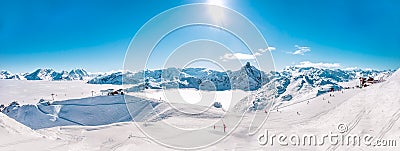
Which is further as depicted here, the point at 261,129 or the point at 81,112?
the point at 81,112

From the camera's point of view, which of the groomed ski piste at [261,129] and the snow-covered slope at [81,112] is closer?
the groomed ski piste at [261,129]

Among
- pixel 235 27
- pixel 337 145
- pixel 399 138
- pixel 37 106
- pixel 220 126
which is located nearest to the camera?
pixel 235 27

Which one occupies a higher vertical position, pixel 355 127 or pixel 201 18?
pixel 201 18

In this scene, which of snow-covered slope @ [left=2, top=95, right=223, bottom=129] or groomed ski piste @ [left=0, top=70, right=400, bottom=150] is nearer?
groomed ski piste @ [left=0, top=70, right=400, bottom=150]

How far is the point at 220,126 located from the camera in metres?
26.8

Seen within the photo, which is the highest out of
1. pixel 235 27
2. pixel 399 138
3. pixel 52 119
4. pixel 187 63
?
pixel 235 27

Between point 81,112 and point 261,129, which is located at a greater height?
point 261,129

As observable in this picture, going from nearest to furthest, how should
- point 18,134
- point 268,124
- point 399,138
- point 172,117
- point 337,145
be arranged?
point 399,138 < point 337,145 < point 18,134 < point 268,124 < point 172,117

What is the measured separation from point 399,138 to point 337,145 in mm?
3730

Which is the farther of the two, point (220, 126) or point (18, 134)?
point (220, 126)

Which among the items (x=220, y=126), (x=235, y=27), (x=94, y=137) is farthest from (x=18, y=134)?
(x=235, y=27)

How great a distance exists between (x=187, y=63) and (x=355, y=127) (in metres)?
15.5

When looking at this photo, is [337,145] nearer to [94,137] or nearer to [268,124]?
[268,124]

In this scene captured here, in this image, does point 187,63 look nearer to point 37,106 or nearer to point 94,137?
point 94,137
